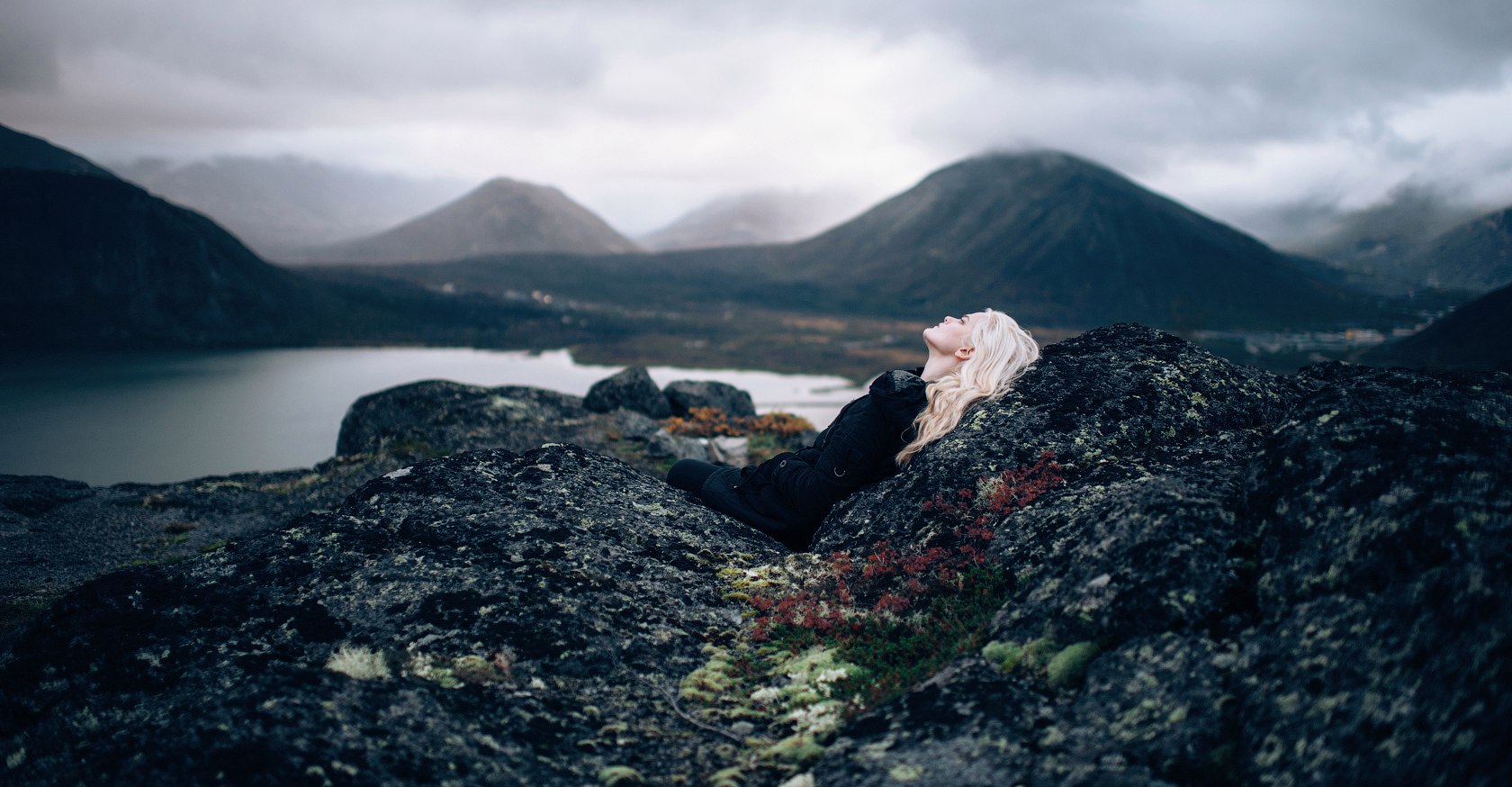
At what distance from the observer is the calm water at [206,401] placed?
4850 centimetres

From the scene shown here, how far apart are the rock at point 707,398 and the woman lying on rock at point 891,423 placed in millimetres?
18169

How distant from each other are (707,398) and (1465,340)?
180m

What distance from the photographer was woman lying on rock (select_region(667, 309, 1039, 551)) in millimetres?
7262

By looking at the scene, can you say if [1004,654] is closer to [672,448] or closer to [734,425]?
[672,448]

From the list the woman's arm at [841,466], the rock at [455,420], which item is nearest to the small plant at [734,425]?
the rock at [455,420]

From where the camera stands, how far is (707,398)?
2641 centimetres

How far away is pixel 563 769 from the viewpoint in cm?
408

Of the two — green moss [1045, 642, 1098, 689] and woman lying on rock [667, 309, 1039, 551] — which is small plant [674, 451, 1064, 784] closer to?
green moss [1045, 642, 1098, 689]

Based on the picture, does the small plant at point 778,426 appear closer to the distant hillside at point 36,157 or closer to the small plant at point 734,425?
the small plant at point 734,425

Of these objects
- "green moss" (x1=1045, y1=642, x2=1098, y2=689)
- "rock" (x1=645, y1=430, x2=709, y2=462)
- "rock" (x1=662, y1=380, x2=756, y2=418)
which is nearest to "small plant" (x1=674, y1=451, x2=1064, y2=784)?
"green moss" (x1=1045, y1=642, x2=1098, y2=689)

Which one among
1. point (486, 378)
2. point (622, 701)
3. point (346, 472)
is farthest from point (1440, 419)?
point (486, 378)

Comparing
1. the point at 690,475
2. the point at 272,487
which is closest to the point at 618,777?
the point at 690,475

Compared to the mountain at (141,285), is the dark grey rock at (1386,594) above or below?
below

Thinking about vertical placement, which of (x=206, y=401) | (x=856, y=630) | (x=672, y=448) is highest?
(x=856, y=630)
